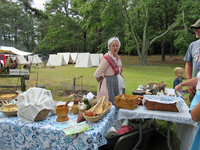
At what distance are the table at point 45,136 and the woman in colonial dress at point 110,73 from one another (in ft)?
2.39

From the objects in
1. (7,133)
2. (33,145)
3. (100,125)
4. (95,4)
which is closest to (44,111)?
(33,145)

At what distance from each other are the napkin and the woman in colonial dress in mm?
987

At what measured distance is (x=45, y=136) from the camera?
1571 millimetres

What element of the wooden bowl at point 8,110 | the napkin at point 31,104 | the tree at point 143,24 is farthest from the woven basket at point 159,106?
the tree at point 143,24

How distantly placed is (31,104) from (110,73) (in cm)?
133

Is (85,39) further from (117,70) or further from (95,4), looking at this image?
(117,70)

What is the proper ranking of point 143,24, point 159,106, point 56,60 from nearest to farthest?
point 159,106
point 143,24
point 56,60

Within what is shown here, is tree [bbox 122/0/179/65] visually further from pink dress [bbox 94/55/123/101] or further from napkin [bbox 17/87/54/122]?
napkin [bbox 17/87/54/122]

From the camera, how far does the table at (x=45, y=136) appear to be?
146 cm

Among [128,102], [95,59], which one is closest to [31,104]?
[128,102]

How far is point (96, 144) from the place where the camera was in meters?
1.42

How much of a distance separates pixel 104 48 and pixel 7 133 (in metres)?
15.1

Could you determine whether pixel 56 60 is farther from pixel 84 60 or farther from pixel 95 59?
pixel 95 59

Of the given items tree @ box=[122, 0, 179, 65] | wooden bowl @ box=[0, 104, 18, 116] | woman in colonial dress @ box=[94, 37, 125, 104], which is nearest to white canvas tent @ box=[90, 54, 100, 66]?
tree @ box=[122, 0, 179, 65]
